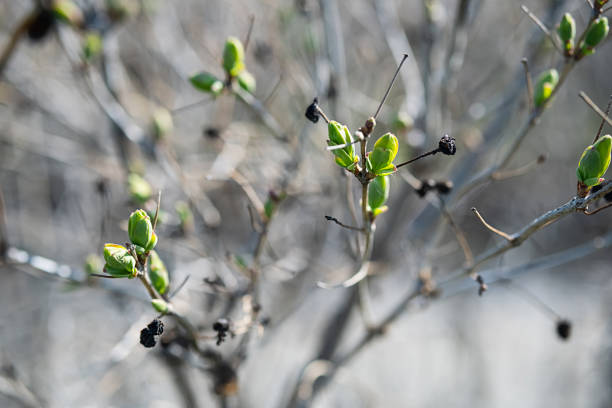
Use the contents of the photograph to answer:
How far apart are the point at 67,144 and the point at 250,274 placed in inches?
108

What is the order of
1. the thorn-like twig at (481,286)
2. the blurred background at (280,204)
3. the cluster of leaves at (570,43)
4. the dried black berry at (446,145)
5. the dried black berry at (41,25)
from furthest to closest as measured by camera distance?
the dried black berry at (41,25), the blurred background at (280,204), the thorn-like twig at (481,286), the cluster of leaves at (570,43), the dried black berry at (446,145)

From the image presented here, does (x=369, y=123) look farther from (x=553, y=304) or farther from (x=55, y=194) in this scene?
(x=553, y=304)

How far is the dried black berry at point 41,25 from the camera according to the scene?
7.03 feet

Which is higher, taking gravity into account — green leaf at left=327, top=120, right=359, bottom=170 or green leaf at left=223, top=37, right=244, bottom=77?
green leaf at left=223, top=37, right=244, bottom=77

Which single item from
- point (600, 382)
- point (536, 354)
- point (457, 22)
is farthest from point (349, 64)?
point (536, 354)

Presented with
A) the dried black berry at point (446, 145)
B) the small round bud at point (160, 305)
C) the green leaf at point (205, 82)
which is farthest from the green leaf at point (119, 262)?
the dried black berry at point (446, 145)

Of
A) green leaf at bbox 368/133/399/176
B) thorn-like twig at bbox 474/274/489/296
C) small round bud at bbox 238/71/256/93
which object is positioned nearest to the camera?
green leaf at bbox 368/133/399/176

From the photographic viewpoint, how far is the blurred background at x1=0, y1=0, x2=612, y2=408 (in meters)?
1.99

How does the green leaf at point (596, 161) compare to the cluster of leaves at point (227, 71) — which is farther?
the cluster of leaves at point (227, 71)

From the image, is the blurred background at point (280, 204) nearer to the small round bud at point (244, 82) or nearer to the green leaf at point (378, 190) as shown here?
the small round bud at point (244, 82)

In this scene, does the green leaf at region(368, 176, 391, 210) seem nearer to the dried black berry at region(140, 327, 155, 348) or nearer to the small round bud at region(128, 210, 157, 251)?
the small round bud at region(128, 210, 157, 251)

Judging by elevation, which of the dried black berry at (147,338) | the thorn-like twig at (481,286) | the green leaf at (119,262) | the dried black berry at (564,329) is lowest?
the dried black berry at (147,338)

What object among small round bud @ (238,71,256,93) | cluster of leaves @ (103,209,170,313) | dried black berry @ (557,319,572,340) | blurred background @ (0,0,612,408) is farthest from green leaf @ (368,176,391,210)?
dried black berry @ (557,319,572,340)

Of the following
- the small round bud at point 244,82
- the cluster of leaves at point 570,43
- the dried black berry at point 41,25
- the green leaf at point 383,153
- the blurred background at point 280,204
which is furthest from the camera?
the dried black berry at point 41,25
